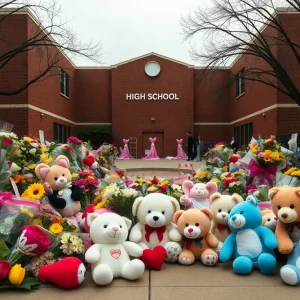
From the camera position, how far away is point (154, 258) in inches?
148

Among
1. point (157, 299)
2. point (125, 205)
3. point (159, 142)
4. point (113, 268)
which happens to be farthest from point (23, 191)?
point (159, 142)

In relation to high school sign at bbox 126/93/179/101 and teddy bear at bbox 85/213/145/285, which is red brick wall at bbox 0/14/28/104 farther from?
teddy bear at bbox 85/213/145/285

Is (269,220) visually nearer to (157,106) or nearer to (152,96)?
(157,106)

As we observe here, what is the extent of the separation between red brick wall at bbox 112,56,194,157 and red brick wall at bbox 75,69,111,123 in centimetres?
96

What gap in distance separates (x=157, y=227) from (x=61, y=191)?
146 centimetres

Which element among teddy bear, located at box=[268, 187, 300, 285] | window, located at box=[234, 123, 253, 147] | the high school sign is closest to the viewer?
teddy bear, located at box=[268, 187, 300, 285]

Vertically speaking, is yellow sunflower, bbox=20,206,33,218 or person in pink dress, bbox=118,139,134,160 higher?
person in pink dress, bbox=118,139,134,160

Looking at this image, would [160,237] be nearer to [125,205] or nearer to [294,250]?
[125,205]

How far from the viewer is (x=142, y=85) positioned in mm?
28469

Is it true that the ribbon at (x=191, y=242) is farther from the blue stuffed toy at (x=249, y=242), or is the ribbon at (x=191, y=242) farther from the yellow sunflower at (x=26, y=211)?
A: the yellow sunflower at (x=26, y=211)

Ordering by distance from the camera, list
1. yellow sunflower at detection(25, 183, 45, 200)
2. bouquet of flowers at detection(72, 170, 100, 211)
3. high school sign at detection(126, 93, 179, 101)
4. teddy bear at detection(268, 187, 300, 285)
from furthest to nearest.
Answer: high school sign at detection(126, 93, 179, 101), bouquet of flowers at detection(72, 170, 100, 211), yellow sunflower at detection(25, 183, 45, 200), teddy bear at detection(268, 187, 300, 285)

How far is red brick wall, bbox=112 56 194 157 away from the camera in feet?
93.2

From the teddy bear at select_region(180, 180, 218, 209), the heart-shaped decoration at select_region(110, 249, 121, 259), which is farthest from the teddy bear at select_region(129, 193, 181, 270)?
the teddy bear at select_region(180, 180, 218, 209)

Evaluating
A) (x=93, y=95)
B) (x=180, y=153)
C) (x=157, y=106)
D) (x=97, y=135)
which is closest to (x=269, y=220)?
(x=180, y=153)
